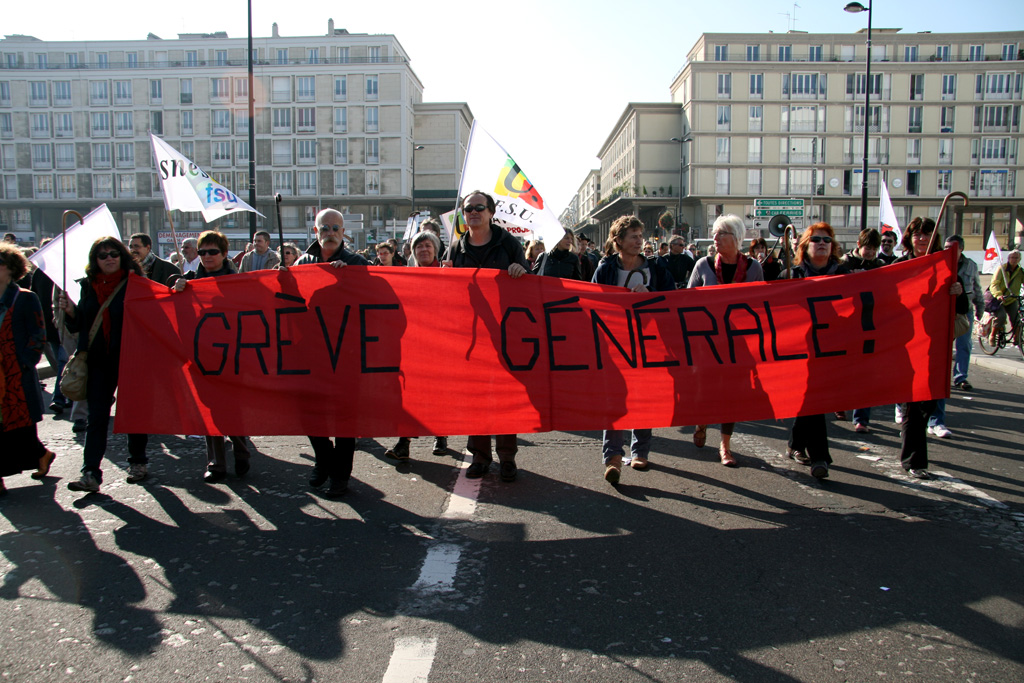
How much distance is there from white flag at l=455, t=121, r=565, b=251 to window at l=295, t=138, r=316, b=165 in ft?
237

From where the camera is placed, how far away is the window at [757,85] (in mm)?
72875

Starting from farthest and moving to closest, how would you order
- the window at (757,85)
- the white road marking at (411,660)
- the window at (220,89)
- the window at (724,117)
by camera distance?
the window at (220,89)
the window at (724,117)
the window at (757,85)
the white road marking at (411,660)

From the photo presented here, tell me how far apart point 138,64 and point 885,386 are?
8720 cm

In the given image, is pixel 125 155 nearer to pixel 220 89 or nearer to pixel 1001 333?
pixel 220 89

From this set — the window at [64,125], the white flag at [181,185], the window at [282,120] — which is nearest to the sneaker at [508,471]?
the white flag at [181,185]

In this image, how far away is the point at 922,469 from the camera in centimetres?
572

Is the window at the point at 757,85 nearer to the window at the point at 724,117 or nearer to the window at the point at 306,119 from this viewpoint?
the window at the point at 724,117

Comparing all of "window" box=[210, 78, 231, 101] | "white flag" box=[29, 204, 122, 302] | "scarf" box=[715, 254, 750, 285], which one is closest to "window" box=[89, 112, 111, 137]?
"window" box=[210, 78, 231, 101]

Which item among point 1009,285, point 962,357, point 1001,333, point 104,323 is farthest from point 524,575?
point 1001,333

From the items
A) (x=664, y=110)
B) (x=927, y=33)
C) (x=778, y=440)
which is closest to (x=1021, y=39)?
(x=927, y=33)

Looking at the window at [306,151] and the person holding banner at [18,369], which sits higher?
the window at [306,151]

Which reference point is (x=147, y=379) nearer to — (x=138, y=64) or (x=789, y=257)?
(x=789, y=257)

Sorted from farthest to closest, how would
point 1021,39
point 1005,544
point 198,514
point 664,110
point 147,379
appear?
point 664,110
point 1021,39
point 147,379
point 198,514
point 1005,544

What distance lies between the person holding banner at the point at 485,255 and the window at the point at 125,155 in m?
80.5
